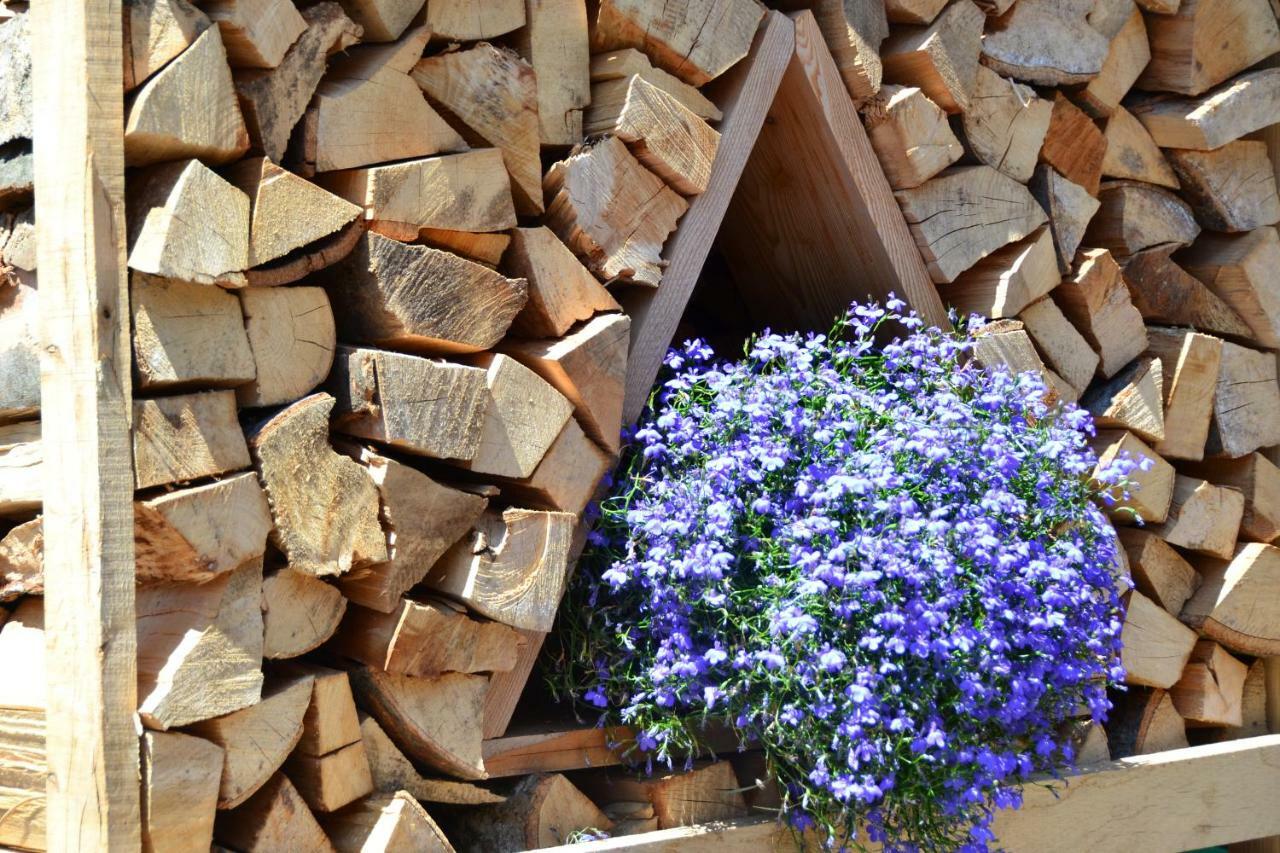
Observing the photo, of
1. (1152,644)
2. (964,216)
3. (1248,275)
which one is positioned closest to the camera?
(964,216)

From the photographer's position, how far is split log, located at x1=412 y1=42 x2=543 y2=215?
6.34 ft

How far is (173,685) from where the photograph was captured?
1587 millimetres

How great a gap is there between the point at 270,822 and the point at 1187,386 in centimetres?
203

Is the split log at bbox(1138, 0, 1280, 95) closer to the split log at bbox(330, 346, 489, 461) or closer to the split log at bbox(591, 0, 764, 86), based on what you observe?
the split log at bbox(591, 0, 764, 86)

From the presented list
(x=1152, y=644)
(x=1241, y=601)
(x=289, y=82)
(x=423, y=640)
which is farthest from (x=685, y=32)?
(x=1241, y=601)

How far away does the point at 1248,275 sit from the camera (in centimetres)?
292

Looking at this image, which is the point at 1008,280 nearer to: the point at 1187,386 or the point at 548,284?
the point at 1187,386

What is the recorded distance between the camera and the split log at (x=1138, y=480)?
267cm

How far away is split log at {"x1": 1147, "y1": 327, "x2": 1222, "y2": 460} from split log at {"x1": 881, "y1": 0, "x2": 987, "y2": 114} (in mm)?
704

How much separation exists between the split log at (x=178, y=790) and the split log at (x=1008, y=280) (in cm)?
166

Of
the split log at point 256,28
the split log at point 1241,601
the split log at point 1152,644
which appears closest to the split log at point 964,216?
the split log at point 1152,644

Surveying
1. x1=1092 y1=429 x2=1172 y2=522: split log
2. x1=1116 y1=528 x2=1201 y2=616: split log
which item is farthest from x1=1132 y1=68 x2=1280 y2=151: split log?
x1=1116 y1=528 x2=1201 y2=616: split log

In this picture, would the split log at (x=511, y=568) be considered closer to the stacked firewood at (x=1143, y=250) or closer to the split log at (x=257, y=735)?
the split log at (x=257, y=735)

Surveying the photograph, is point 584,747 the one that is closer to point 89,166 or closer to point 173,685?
point 173,685
